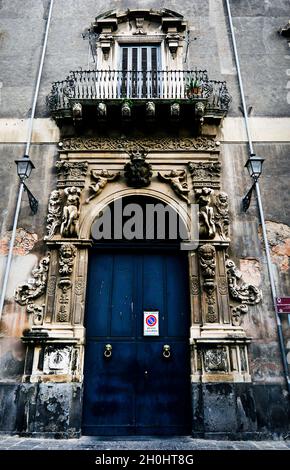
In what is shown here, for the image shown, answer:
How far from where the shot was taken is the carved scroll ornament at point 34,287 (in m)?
6.92

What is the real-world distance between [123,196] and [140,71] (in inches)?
119

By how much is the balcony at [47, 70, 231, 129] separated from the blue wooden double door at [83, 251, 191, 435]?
3.01m

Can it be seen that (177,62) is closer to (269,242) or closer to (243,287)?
(269,242)

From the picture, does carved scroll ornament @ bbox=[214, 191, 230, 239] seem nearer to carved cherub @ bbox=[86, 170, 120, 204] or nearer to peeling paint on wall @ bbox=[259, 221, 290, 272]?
peeling paint on wall @ bbox=[259, 221, 290, 272]

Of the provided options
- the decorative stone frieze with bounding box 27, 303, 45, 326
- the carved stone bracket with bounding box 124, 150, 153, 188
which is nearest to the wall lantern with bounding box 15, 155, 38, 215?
the carved stone bracket with bounding box 124, 150, 153, 188

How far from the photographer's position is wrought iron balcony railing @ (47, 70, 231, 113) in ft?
27.3

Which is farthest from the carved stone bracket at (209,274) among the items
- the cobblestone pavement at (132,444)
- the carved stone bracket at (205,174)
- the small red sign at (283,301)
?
the cobblestone pavement at (132,444)

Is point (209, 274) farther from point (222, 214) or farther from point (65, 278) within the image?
point (65, 278)

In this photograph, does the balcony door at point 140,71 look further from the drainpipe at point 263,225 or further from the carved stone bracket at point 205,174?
the carved stone bracket at point 205,174

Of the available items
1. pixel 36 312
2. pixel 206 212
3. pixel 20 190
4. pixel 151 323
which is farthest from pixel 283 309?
pixel 20 190

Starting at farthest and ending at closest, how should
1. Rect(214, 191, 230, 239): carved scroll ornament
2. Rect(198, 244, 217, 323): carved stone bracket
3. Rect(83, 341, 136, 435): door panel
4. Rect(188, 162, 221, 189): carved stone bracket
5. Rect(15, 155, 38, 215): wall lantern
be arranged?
Rect(188, 162, 221, 189): carved stone bracket → Rect(214, 191, 230, 239): carved scroll ornament → Rect(15, 155, 38, 215): wall lantern → Rect(198, 244, 217, 323): carved stone bracket → Rect(83, 341, 136, 435): door panel

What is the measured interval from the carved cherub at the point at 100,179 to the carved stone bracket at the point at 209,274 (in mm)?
2354

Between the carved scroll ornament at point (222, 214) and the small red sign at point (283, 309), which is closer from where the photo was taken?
the small red sign at point (283, 309)
